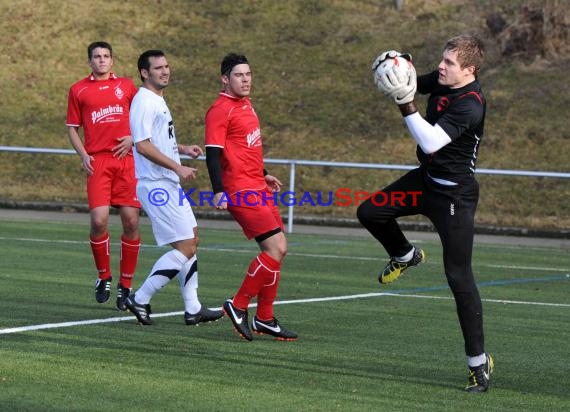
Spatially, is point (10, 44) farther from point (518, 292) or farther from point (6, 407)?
point (6, 407)

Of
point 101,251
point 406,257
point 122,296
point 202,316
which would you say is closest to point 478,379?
point 406,257

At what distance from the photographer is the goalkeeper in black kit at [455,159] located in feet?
24.2

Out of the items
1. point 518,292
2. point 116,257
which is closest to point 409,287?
point 518,292

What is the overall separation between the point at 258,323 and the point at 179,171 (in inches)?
50.5

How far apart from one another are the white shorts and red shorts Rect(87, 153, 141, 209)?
1371 millimetres

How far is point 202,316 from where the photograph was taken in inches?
403

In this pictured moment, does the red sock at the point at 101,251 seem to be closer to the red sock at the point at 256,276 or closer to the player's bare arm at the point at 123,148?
the player's bare arm at the point at 123,148

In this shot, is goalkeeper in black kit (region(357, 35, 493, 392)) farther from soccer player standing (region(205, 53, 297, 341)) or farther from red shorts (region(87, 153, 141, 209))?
red shorts (region(87, 153, 141, 209))

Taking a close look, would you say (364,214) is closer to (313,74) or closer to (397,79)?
(397,79)

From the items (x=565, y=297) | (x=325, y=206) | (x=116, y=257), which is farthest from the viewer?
(x=325, y=206)

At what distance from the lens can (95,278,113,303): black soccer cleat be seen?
1138 cm

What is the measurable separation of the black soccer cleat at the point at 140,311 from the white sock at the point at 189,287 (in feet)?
1.07

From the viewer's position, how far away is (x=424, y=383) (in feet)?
25.3

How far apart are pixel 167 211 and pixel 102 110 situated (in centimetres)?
193
